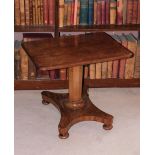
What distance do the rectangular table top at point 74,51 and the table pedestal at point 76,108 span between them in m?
0.20

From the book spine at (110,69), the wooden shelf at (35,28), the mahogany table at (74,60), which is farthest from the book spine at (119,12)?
the wooden shelf at (35,28)

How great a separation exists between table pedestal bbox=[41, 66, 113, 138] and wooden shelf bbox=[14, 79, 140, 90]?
1.22 ft

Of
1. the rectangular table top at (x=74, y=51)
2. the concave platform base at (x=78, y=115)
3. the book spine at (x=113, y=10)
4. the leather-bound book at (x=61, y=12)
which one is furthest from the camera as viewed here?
the book spine at (x=113, y=10)

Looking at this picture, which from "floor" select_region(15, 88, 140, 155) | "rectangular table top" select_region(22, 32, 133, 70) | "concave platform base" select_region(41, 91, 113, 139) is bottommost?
"floor" select_region(15, 88, 140, 155)

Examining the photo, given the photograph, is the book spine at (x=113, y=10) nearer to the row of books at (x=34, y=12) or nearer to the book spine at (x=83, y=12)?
the book spine at (x=83, y=12)

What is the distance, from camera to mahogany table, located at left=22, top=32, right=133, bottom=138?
2.37 metres

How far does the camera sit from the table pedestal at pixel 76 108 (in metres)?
2.64

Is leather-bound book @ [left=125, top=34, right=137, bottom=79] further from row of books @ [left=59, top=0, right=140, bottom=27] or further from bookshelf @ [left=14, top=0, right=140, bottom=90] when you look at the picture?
row of books @ [left=59, top=0, right=140, bottom=27]

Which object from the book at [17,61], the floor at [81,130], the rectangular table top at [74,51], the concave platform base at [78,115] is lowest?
the floor at [81,130]

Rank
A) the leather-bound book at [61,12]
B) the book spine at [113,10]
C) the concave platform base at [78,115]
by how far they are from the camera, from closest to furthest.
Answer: the concave platform base at [78,115]
the leather-bound book at [61,12]
the book spine at [113,10]

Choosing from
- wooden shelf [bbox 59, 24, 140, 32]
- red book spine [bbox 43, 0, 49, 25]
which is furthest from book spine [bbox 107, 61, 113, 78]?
red book spine [bbox 43, 0, 49, 25]

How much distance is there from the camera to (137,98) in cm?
322

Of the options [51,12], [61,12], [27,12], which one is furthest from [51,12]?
[27,12]
